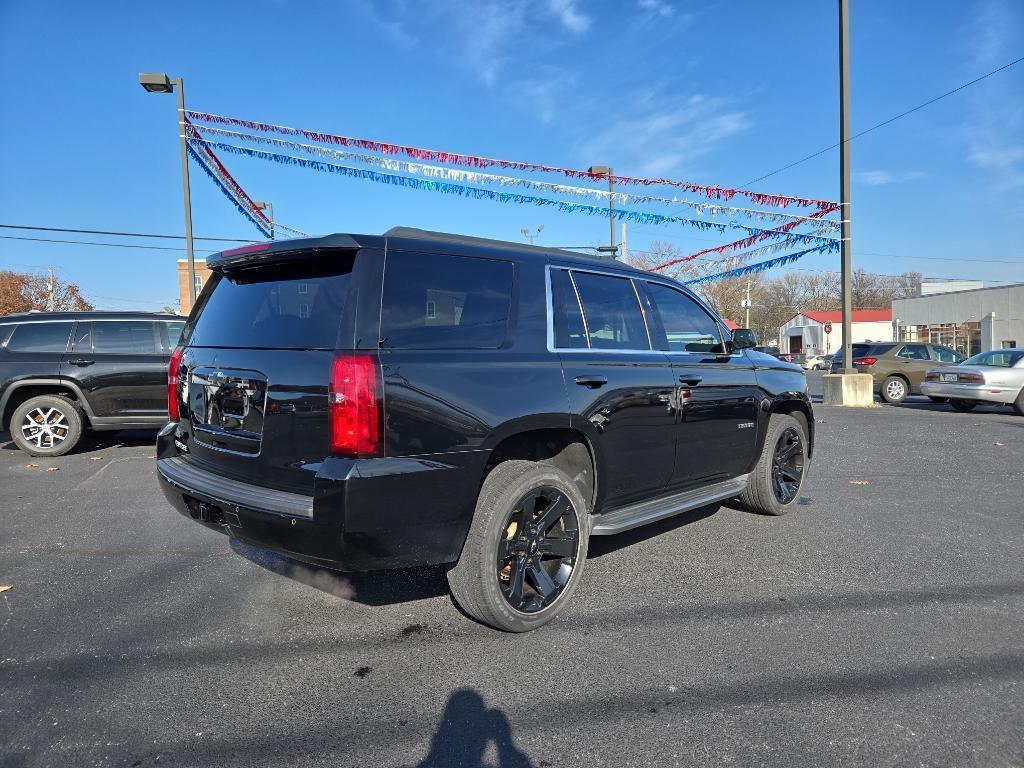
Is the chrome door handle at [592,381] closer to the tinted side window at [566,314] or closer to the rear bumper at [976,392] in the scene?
the tinted side window at [566,314]

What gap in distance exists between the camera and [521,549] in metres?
3.08

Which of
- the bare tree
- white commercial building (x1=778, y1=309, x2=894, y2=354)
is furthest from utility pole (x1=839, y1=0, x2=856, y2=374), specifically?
the bare tree

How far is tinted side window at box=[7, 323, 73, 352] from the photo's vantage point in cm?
788

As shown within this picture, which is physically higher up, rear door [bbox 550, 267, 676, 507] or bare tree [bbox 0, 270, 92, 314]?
bare tree [bbox 0, 270, 92, 314]

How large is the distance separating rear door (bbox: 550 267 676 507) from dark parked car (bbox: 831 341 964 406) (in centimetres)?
1381

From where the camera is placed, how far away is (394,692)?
2.57 metres

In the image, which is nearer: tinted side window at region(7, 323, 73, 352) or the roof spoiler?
the roof spoiler

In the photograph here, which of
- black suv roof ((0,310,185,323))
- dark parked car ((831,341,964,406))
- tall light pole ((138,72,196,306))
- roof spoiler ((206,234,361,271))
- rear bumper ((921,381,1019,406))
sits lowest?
rear bumper ((921,381,1019,406))

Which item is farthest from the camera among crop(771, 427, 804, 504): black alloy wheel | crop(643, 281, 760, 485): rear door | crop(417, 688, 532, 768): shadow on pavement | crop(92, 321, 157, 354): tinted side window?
crop(92, 321, 157, 354): tinted side window

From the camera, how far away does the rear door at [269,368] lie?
2.63 meters

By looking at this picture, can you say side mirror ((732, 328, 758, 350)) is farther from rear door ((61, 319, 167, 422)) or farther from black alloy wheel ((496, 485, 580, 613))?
rear door ((61, 319, 167, 422))

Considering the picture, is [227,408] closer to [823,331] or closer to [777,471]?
[777,471]

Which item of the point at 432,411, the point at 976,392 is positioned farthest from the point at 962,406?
the point at 432,411

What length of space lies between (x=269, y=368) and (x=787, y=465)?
4.10 m
